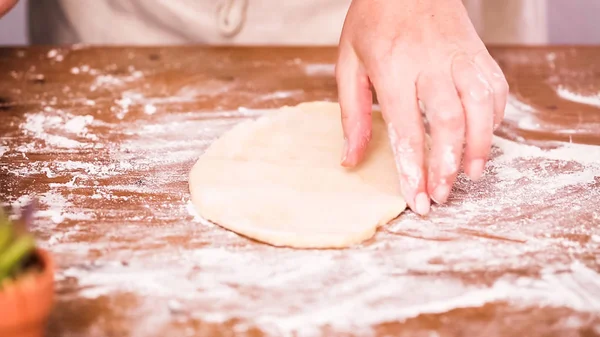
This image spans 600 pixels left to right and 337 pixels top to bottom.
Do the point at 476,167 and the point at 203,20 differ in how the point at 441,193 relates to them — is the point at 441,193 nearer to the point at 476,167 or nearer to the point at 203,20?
the point at 476,167

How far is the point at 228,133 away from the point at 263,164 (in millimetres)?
168

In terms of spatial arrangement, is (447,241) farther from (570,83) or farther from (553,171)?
(570,83)

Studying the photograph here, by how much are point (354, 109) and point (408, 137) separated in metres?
0.12

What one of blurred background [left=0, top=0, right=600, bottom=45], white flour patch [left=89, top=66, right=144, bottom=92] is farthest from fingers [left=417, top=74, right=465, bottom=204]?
blurred background [left=0, top=0, right=600, bottom=45]

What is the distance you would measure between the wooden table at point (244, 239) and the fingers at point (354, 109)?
5.7 inches

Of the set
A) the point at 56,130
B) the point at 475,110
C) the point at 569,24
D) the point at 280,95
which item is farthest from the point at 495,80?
the point at 569,24

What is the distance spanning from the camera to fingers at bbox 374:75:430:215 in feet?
3.48

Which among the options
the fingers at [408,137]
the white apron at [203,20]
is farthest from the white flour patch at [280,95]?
the fingers at [408,137]

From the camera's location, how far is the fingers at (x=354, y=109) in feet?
3.71

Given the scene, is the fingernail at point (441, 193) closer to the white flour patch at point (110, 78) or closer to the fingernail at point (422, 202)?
the fingernail at point (422, 202)

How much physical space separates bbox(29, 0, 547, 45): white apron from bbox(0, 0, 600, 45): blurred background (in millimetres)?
914

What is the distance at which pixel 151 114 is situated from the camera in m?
1.45

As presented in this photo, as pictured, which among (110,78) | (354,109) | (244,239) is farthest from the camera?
(110,78)

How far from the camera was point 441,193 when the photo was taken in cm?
106
